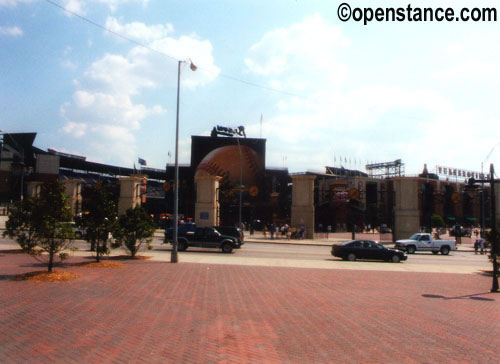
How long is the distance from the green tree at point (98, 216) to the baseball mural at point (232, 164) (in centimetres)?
5252

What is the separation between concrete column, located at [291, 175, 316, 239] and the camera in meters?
43.1

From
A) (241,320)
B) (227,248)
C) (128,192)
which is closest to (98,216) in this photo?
(227,248)

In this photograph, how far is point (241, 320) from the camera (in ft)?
29.9

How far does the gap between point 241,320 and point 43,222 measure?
347 inches

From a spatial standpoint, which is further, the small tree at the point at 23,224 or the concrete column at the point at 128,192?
the concrete column at the point at 128,192

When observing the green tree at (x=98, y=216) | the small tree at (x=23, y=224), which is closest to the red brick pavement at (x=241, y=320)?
the small tree at (x=23, y=224)

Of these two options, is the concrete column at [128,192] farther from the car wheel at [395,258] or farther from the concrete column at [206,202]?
the car wheel at [395,258]

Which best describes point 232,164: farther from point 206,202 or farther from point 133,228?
point 133,228

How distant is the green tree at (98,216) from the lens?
18109 millimetres

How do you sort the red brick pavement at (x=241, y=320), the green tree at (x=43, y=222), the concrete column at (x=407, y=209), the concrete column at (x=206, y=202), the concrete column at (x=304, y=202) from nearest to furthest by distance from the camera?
the red brick pavement at (x=241, y=320) < the green tree at (x=43, y=222) < the concrete column at (x=407, y=209) < the concrete column at (x=206, y=202) < the concrete column at (x=304, y=202)

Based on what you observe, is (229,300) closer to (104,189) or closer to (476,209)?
(104,189)

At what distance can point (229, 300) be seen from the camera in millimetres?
11117

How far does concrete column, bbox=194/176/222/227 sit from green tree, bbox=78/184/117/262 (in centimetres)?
2309

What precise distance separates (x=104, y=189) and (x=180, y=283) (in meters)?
7.49
